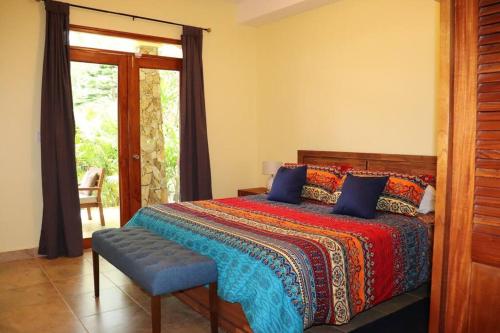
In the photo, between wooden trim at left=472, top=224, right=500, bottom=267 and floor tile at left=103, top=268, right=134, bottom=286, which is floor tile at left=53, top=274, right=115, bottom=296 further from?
wooden trim at left=472, top=224, right=500, bottom=267

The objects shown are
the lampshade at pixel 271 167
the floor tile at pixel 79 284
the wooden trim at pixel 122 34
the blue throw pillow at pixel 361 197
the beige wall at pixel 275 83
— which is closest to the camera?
the blue throw pillow at pixel 361 197

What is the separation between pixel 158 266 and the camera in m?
2.35

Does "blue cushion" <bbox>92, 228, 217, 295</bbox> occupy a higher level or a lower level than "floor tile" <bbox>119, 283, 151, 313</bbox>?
higher

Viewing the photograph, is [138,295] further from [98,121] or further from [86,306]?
[98,121]

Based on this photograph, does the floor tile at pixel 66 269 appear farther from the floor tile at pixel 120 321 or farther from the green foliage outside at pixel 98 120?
the floor tile at pixel 120 321

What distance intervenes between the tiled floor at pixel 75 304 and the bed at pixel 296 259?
28 cm

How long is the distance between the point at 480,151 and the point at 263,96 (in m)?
4.47

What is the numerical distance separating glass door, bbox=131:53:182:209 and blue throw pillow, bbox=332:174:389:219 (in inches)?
97.1

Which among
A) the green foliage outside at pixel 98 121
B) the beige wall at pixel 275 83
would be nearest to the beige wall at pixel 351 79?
the beige wall at pixel 275 83

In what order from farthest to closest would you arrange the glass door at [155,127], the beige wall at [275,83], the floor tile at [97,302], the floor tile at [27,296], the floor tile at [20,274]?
the glass door at [155,127], the beige wall at [275,83], the floor tile at [20,274], the floor tile at [27,296], the floor tile at [97,302]

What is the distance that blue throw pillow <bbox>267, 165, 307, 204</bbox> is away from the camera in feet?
13.0

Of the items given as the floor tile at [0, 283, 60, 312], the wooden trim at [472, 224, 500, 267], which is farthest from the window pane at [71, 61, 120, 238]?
the wooden trim at [472, 224, 500, 267]

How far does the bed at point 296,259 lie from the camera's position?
2205 mm

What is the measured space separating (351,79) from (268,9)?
4.50 feet
